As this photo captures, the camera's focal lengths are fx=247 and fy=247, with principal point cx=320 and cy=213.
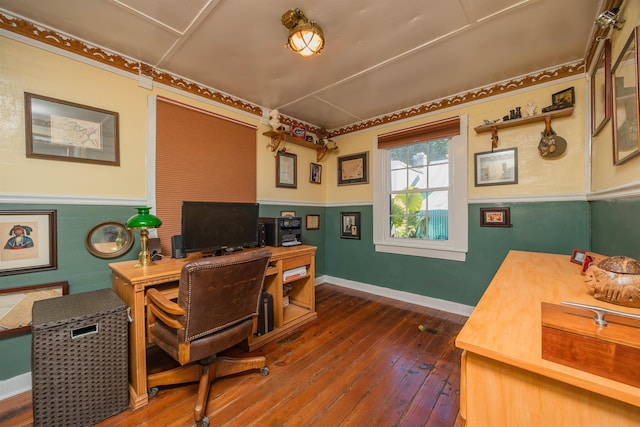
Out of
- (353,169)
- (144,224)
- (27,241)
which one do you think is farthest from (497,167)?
(27,241)

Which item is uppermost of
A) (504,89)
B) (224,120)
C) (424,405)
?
(504,89)

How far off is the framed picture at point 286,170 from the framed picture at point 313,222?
0.57m

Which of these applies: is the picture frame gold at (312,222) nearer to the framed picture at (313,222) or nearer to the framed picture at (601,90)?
the framed picture at (313,222)

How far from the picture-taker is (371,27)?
1745 millimetres

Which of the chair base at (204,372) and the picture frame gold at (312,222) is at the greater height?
the picture frame gold at (312,222)

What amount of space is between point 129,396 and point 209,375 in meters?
0.51

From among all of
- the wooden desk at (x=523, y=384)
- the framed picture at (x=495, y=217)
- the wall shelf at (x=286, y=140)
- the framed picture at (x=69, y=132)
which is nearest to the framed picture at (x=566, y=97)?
the framed picture at (x=495, y=217)

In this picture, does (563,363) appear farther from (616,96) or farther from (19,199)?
(19,199)

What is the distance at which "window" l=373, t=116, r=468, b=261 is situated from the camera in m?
2.81

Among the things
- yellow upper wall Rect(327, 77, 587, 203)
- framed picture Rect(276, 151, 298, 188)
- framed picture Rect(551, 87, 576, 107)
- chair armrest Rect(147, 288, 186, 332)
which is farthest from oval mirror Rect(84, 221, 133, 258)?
framed picture Rect(551, 87, 576, 107)

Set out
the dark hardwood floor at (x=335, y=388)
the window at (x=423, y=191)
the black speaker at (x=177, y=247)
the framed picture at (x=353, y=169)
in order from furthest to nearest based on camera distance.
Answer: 1. the framed picture at (x=353, y=169)
2. the window at (x=423, y=191)
3. the black speaker at (x=177, y=247)
4. the dark hardwood floor at (x=335, y=388)

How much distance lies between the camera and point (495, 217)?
259cm

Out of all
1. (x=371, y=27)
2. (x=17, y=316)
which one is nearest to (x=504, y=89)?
(x=371, y=27)

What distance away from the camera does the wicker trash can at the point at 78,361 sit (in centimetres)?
128
